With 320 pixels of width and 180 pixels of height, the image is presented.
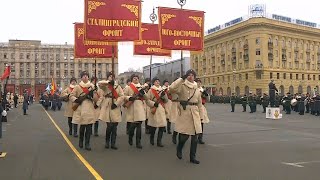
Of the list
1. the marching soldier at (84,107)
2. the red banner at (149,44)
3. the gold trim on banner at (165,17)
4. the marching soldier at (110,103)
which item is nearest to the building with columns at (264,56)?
the red banner at (149,44)

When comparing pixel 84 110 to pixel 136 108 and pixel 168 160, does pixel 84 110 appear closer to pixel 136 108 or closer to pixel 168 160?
pixel 136 108

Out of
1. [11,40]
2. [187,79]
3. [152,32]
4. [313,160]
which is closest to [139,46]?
[152,32]

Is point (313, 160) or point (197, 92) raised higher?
point (197, 92)

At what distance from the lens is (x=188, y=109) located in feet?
28.9

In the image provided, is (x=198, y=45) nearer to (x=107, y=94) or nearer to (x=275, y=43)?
(x=107, y=94)

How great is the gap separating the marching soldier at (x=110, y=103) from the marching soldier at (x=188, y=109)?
2245 millimetres

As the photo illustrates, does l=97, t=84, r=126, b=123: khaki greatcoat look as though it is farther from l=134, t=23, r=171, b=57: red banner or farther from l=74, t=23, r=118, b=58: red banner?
l=134, t=23, r=171, b=57: red banner

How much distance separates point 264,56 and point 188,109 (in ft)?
262

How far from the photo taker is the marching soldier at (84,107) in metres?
10.4

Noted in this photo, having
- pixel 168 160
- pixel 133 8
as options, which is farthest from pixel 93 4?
pixel 168 160

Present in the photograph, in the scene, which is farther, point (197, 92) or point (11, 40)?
point (11, 40)

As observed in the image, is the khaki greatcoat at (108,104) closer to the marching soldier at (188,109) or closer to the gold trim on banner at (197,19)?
the marching soldier at (188,109)

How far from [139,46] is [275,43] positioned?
244ft

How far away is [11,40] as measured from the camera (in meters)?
126
